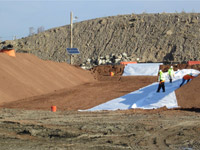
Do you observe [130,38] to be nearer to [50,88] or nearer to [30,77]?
[50,88]

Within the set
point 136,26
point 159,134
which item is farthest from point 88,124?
point 136,26

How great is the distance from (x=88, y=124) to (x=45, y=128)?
1.78m

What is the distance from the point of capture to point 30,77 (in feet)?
96.7

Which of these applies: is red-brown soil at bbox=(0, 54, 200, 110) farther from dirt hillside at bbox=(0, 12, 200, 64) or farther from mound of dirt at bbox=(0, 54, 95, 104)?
dirt hillside at bbox=(0, 12, 200, 64)

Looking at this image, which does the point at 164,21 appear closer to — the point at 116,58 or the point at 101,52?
the point at 101,52

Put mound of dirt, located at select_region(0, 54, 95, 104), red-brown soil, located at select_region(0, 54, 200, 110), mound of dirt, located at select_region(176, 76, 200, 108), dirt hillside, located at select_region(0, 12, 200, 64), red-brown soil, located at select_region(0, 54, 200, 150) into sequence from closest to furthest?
red-brown soil, located at select_region(0, 54, 200, 150) → mound of dirt, located at select_region(176, 76, 200, 108) → red-brown soil, located at select_region(0, 54, 200, 110) → mound of dirt, located at select_region(0, 54, 95, 104) → dirt hillside, located at select_region(0, 12, 200, 64)

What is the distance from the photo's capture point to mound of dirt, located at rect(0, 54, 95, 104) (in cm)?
2493

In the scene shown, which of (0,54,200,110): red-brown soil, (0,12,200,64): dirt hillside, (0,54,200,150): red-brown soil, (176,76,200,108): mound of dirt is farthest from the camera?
(0,12,200,64): dirt hillside

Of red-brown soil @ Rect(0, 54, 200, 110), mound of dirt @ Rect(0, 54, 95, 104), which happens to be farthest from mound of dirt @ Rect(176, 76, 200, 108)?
mound of dirt @ Rect(0, 54, 95, 104)

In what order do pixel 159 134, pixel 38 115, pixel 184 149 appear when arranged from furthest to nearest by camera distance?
pixel 38 115 < pixel 159 134 < pixel 184 149

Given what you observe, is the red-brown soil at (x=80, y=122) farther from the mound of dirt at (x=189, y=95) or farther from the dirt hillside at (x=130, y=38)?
the dirt hillside at (x=130, y=38)

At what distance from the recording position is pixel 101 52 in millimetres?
76688

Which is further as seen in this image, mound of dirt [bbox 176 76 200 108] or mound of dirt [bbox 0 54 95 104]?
mound of dirt [bbox 0 54 95 104]

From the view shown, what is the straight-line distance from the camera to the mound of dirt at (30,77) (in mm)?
24928
